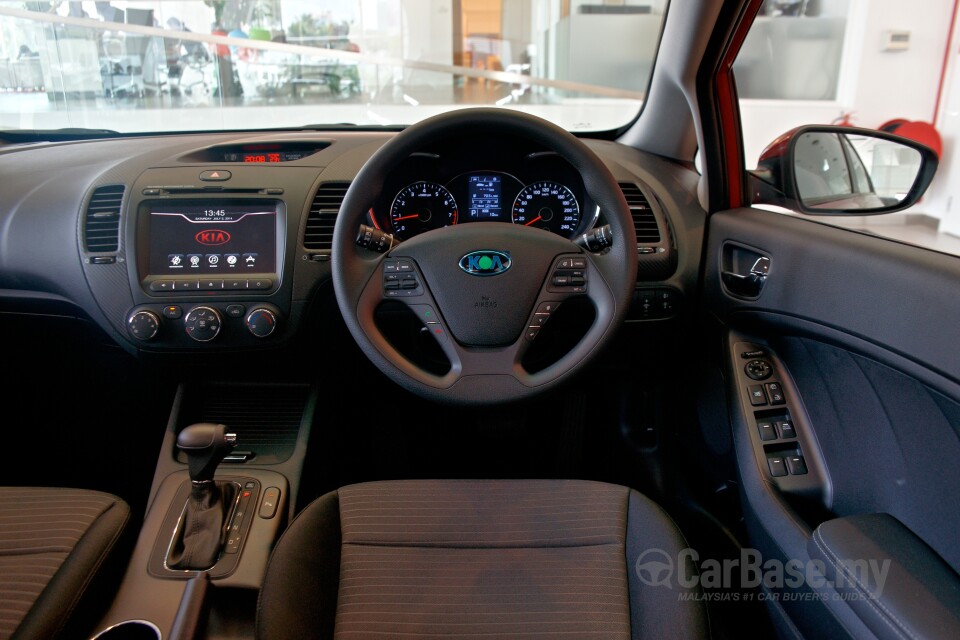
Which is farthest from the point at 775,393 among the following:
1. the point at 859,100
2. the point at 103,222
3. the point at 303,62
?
the point at 303,62

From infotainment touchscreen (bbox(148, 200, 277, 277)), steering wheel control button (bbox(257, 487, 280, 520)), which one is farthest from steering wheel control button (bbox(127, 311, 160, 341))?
steering wheel control button (bbox(257, 487, 280, 520))

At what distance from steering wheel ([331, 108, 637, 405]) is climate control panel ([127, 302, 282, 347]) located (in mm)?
386

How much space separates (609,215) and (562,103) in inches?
41.2

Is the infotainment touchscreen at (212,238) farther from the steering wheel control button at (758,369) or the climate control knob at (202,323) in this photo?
the steering wheel control button at (758,369)

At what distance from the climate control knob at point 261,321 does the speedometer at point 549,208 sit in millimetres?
630

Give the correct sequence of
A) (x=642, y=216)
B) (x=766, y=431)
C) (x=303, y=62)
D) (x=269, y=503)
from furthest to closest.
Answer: (x=303, y=62) → (x=642, y=216) → (x=269, y=503) → (x=766, y=431)

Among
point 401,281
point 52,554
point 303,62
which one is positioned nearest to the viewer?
point 52,554

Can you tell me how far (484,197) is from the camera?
1.71 metres

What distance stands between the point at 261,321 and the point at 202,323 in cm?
13

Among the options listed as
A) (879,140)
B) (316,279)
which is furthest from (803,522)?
(316,279)

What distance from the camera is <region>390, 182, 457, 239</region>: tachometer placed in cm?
167

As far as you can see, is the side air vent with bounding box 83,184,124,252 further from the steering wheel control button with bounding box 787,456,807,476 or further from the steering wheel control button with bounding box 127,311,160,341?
the steering wheel control button with bounding box 787,456,807,476

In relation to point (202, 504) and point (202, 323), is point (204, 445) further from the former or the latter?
point (202, 323)

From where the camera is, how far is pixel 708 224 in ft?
5.98
